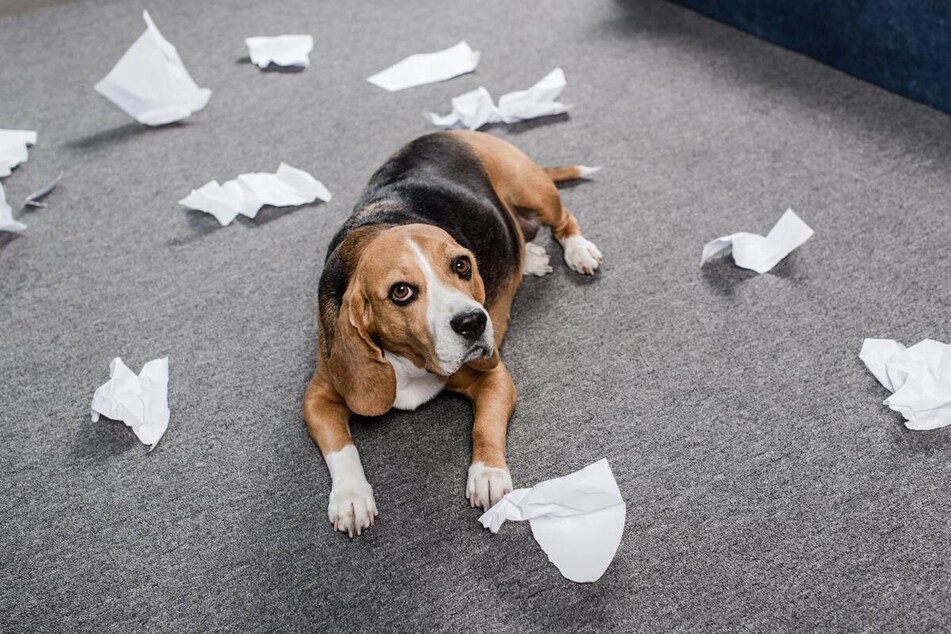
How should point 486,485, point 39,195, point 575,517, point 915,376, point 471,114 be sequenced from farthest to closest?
1. point 471,114
2. point 39,195
3. point 915,376
4. point 486,485
5. point 575,517

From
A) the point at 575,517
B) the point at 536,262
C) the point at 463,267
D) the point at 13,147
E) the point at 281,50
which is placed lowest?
the point at 13,147

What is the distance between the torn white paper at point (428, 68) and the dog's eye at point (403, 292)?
2.49 meters

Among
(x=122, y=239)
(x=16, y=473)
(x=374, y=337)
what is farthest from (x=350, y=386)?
(x=122, y=239)

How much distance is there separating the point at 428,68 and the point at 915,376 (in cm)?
299

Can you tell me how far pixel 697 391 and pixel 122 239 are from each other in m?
2.49

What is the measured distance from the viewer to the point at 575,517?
2.15 meters

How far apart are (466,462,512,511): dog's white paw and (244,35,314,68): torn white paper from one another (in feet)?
10.5

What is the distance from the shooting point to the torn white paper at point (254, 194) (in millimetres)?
3631

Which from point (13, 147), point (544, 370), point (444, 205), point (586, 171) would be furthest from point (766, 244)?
point (13, 147)

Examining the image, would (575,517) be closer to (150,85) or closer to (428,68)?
(428,68)

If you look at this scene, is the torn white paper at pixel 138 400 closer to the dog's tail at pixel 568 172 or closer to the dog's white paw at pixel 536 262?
the dog's white paw at pixel 536 262

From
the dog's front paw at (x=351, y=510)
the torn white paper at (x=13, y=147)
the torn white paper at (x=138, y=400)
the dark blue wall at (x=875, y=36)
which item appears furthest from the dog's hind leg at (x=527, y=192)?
the torn white paper at (x=13, y=147)

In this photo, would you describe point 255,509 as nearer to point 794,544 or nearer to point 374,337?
point 374,337

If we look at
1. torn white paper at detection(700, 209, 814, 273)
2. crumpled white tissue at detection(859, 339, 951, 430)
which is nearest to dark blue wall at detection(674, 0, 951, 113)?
torn white paper at detection(700, 209, 814, 273)
